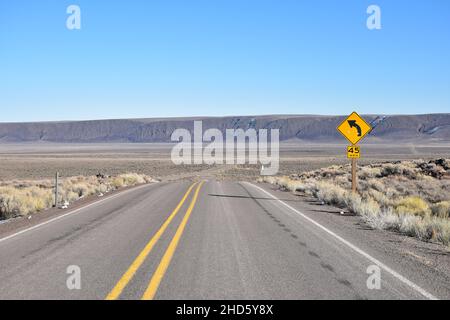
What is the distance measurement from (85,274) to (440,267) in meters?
5.46

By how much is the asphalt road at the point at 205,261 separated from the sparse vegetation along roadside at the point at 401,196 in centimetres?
127

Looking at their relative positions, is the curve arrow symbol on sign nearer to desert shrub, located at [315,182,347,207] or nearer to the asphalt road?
desert shrub, located at [315,182,347,207]

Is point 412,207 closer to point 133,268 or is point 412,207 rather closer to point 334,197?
point 334,197

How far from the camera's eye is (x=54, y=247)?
30.2ft

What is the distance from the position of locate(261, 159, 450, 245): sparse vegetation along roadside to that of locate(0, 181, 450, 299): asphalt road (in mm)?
1273

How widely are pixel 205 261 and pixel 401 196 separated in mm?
15222

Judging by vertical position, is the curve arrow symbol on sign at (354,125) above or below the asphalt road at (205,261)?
above

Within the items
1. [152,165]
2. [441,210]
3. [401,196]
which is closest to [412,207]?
[441,210]

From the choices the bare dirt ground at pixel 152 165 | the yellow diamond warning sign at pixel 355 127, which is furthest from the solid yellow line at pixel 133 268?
the bare dirt ground at pixel 152 165

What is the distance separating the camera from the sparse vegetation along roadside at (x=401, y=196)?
11.7 meters

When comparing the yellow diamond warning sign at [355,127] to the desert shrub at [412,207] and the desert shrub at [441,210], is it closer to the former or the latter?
the desert shrub at [412,207]

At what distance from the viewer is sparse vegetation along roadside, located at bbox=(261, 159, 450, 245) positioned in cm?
1166

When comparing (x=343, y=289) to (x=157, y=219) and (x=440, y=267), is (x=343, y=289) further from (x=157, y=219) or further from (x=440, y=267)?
(x=157, y=219)

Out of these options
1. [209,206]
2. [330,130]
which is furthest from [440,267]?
[330,130]
